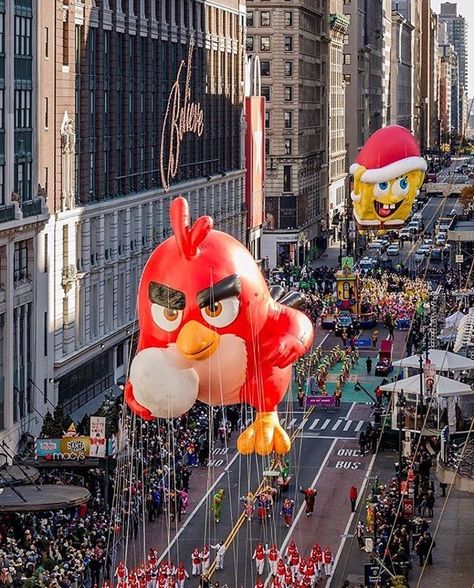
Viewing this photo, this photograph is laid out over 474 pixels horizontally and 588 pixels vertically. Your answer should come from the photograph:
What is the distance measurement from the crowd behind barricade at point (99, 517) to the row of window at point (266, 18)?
83045mm

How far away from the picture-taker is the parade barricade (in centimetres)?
8220

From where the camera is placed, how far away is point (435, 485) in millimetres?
65812

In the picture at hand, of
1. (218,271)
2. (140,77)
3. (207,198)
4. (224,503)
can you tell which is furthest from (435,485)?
(207,198)

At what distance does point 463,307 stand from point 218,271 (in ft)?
250

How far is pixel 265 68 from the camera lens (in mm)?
151500

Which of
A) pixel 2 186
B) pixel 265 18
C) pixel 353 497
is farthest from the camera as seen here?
pixel 265 18

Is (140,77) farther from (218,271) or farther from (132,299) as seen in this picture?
(218,271)

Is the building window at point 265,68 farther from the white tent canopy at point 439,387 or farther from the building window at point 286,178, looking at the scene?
the white tent canopy at point 439,387

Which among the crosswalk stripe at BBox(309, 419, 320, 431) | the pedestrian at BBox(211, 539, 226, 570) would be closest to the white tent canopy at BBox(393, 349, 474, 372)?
the crosswalk stripe at BBox(309, 419, 320, 431)

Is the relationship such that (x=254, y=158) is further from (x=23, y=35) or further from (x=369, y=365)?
(x=23, y=35)

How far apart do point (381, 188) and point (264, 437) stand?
18.1 m

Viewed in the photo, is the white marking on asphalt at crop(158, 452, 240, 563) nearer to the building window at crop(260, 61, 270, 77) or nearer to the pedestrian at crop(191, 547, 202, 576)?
the pedestrian at crop(191, 547, 202, 576)

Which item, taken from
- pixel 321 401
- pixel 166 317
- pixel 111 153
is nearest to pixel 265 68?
pixel 111 153

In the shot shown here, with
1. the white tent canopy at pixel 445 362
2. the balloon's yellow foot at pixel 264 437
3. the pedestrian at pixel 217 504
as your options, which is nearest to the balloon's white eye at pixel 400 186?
the pedestrian at pixel 217 504
